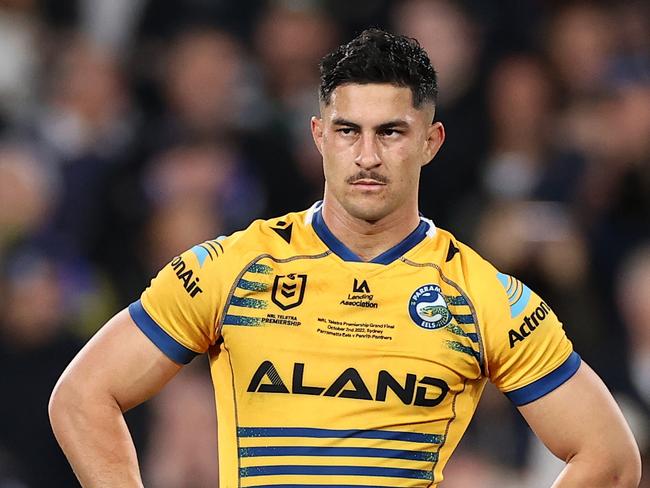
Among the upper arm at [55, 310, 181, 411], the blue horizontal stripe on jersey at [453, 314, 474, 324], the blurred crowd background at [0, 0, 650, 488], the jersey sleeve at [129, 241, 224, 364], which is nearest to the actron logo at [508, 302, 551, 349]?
the blue horizontal stripe on jersey at [453, 314, 474, 324]

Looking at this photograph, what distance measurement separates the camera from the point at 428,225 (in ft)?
17.5

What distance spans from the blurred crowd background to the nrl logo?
2.90 metres

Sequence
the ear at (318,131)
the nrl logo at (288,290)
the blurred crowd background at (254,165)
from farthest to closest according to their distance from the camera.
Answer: the blurred crowd background at (254,165)
the ear at (318,131)
the nrl logo at (288,290)

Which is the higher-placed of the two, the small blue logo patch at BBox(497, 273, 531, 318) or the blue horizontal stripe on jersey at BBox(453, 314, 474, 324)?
the small blue logo patch at BBox(497, 273, 531, 318)

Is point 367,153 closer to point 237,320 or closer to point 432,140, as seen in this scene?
point 432,140

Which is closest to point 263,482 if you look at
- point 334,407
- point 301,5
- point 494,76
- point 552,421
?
point 334,407

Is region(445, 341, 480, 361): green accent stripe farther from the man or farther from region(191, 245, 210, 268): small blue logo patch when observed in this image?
region(191, 245, 210, 268): small blue logo patch

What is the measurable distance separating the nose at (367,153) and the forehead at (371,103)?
0.06 metres

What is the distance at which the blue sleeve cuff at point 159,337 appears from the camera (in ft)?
16.5

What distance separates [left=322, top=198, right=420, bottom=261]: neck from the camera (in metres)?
5.21

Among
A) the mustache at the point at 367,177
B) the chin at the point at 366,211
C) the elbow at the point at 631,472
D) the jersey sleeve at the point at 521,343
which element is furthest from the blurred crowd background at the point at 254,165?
the mustache at the point at 367,177

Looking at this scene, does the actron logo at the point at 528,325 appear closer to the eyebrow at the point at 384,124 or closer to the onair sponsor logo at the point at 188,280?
the eyebrow at the point at 384,124

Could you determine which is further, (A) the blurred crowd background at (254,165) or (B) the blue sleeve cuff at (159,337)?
(A) the blurred crowd background at (254,165)

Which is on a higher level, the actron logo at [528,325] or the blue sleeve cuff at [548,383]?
the actron logo at [528,325]
